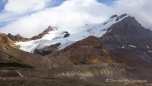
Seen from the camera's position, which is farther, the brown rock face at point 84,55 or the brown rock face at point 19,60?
the brown rock face at point 84,55

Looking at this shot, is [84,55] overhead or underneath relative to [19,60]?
overhead

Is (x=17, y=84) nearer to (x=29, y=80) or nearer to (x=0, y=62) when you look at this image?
(x=29, y=80)

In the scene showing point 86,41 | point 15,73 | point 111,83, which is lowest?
point 111,83

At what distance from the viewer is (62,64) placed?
479 feet

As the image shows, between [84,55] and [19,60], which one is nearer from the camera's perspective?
[19,60]

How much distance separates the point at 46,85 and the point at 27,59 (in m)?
64.5

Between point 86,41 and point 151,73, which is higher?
point 86,41

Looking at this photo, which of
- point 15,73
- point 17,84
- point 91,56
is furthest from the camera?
point 91,56

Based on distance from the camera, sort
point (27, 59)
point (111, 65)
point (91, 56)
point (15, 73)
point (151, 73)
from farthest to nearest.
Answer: point (151, 73), point (91, 56), point (111, 65), point (27, 59), point (15, 73)

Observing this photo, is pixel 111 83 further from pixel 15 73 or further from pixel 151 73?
pixel 151 73

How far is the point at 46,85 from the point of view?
260ft

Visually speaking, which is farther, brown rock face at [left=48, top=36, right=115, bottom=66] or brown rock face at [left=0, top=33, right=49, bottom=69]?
brown rock face at [left=48, top=36, right=115, bottom=66]

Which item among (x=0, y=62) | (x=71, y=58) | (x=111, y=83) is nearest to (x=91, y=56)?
(x=71, y=58)

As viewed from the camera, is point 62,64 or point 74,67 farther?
point 62,64
